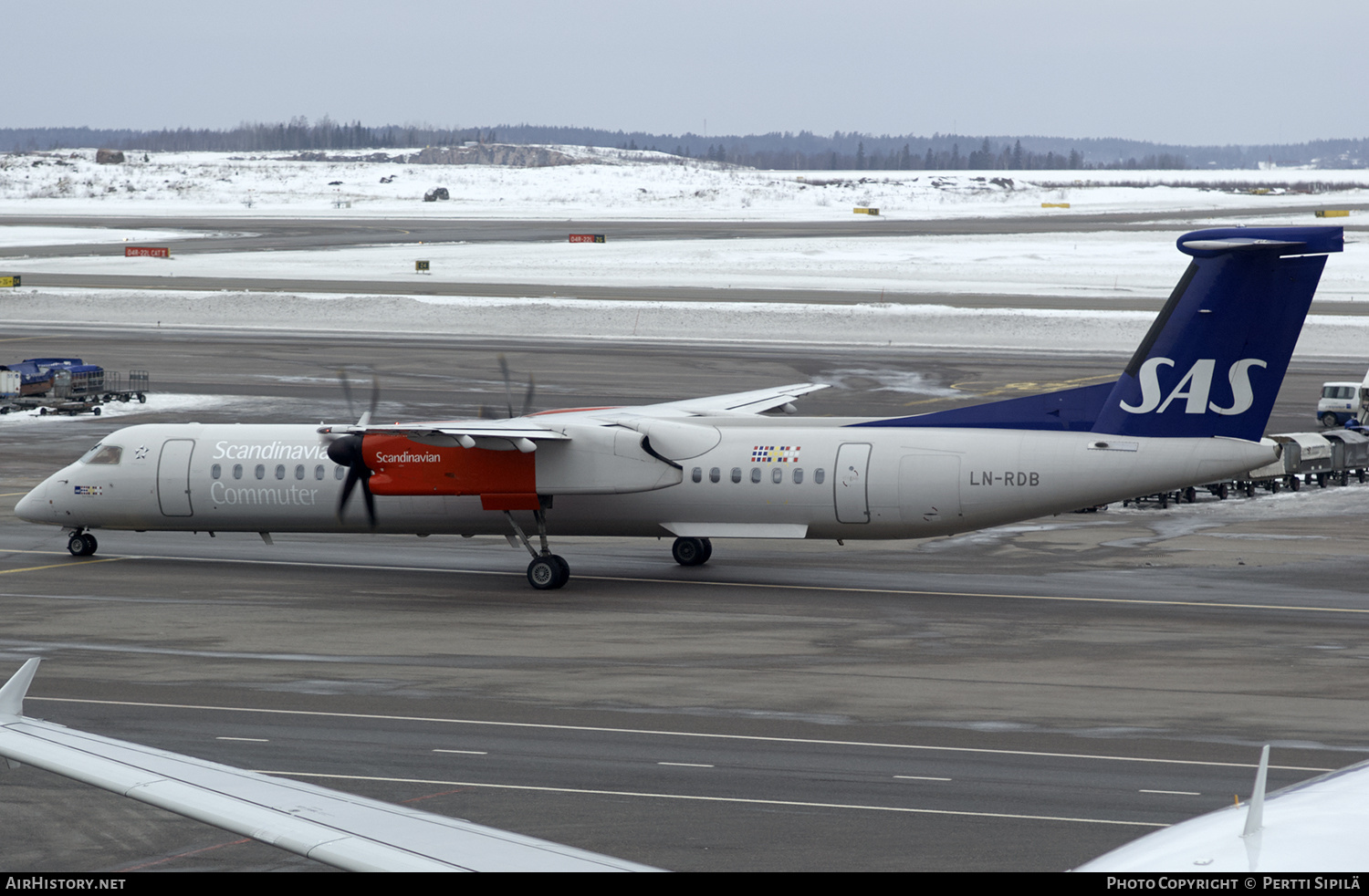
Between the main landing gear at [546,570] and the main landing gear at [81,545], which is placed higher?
the main landing gear at [546,570]

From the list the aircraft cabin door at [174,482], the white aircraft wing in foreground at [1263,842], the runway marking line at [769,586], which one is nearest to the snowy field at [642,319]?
the runway marking line at [769,586]

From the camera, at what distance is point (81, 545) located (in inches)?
1154

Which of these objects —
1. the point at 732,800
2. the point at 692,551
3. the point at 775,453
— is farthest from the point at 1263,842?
the point at 692,551

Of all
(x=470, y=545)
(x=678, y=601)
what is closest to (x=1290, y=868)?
(x=678, y=601)

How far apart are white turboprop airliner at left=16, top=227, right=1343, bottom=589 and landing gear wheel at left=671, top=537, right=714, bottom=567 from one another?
0.15ft

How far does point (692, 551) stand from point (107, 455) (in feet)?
39.5

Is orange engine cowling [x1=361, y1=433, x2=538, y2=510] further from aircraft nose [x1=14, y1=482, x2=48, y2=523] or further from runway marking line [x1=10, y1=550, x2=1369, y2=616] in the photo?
aircraft nose [x1=14, y1=482, x2=48, y2=523]

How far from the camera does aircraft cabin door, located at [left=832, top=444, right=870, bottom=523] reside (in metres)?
25.0

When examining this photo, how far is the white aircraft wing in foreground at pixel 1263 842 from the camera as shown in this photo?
6.06 meters

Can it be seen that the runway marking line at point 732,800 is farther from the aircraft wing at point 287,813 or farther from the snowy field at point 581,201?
the snowy field at point 581,201

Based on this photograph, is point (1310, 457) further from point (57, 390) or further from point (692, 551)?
point (57, 390)

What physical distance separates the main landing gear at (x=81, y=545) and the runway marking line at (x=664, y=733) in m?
11.2

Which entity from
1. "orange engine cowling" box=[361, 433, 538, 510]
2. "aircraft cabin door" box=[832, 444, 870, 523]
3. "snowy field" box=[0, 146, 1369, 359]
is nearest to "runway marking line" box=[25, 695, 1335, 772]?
"orange engine cowling" box=[361, 433, 538, 510]

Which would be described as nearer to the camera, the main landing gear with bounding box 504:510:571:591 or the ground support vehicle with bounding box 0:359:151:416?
the main landing gear with bounding box 504:510:571:591
